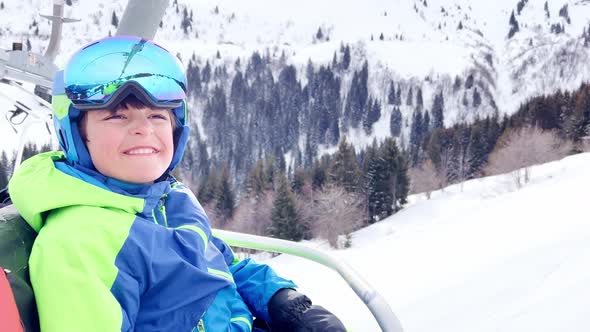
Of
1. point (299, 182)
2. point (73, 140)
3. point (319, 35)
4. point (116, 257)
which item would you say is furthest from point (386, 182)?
point (319, 35)

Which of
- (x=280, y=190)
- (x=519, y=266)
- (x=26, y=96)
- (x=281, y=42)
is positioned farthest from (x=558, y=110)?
(x=281, y=42)

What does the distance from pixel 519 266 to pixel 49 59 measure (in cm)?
361

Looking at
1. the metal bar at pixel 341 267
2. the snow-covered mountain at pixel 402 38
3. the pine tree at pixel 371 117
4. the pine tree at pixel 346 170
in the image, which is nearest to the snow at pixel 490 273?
the metal bar at pixel 341 267

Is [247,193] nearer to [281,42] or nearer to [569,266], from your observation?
[569,266]

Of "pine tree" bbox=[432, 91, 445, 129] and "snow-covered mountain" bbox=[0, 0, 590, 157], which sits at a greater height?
"snow-covered mountain" bbox=[0, 0, 590, 157]

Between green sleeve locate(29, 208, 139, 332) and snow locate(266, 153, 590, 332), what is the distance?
2.67ft

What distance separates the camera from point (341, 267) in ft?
5.08

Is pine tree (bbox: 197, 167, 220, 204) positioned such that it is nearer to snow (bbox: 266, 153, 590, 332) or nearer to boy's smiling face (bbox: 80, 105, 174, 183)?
snow (bbox: 266, 153, 590, 332)

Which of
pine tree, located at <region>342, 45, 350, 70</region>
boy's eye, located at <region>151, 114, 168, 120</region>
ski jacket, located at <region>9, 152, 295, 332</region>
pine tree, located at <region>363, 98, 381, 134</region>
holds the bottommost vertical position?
pine tree, located at <region>363, 98, 381, 134</region>

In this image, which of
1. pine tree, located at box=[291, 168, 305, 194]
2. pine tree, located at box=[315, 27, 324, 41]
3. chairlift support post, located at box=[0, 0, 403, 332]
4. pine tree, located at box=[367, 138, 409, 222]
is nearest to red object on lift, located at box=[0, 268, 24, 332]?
chairlift support post, located at box=[0, 0, 403, 332]

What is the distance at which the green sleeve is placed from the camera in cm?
93

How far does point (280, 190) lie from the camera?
1142 inches

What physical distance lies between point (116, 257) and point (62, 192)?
7.4 inches

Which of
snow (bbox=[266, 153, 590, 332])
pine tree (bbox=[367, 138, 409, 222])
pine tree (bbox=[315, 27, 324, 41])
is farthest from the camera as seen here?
pine tree (bbox=[315, 27, 324, 41])
